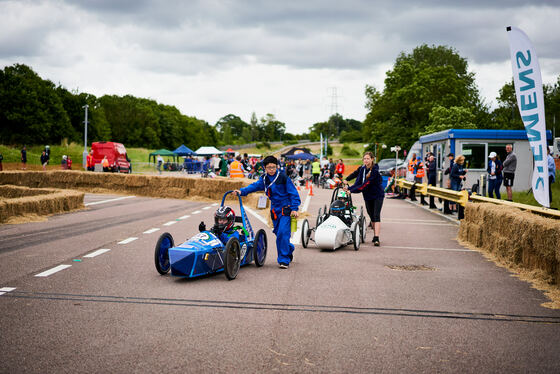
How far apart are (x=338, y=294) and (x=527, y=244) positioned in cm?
345

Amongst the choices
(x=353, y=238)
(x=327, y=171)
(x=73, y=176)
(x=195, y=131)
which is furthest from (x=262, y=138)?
(x=353, y=238)

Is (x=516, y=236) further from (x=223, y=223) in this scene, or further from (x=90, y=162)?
(x=90, y=162)

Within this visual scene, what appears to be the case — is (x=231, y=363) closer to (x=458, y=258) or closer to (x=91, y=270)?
(x=91, y=270)

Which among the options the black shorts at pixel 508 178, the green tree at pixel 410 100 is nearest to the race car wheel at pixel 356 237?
the black shorts at pixel 508 178

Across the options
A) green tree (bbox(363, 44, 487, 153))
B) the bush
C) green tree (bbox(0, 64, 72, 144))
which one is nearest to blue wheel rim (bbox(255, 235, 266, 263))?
green tree (bbox(363, 44, 487, 153))

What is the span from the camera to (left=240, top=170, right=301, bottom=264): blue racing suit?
29.5 feet

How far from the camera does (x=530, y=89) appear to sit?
29.7 ft

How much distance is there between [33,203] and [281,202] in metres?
9.71

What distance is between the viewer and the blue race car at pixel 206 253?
750cm

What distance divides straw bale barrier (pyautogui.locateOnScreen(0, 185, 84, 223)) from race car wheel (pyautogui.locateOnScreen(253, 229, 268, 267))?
842 centimetres

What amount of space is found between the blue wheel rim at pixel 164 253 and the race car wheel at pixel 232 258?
0.90 metres

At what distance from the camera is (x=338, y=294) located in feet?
23.2

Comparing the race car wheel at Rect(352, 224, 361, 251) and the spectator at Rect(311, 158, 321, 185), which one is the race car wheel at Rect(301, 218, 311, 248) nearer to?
the race car wheel at Rect(352, 224, 361, 251)

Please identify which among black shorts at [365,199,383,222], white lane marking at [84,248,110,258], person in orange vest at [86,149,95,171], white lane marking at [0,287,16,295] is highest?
person in orange vest at [86,149,95,171]
